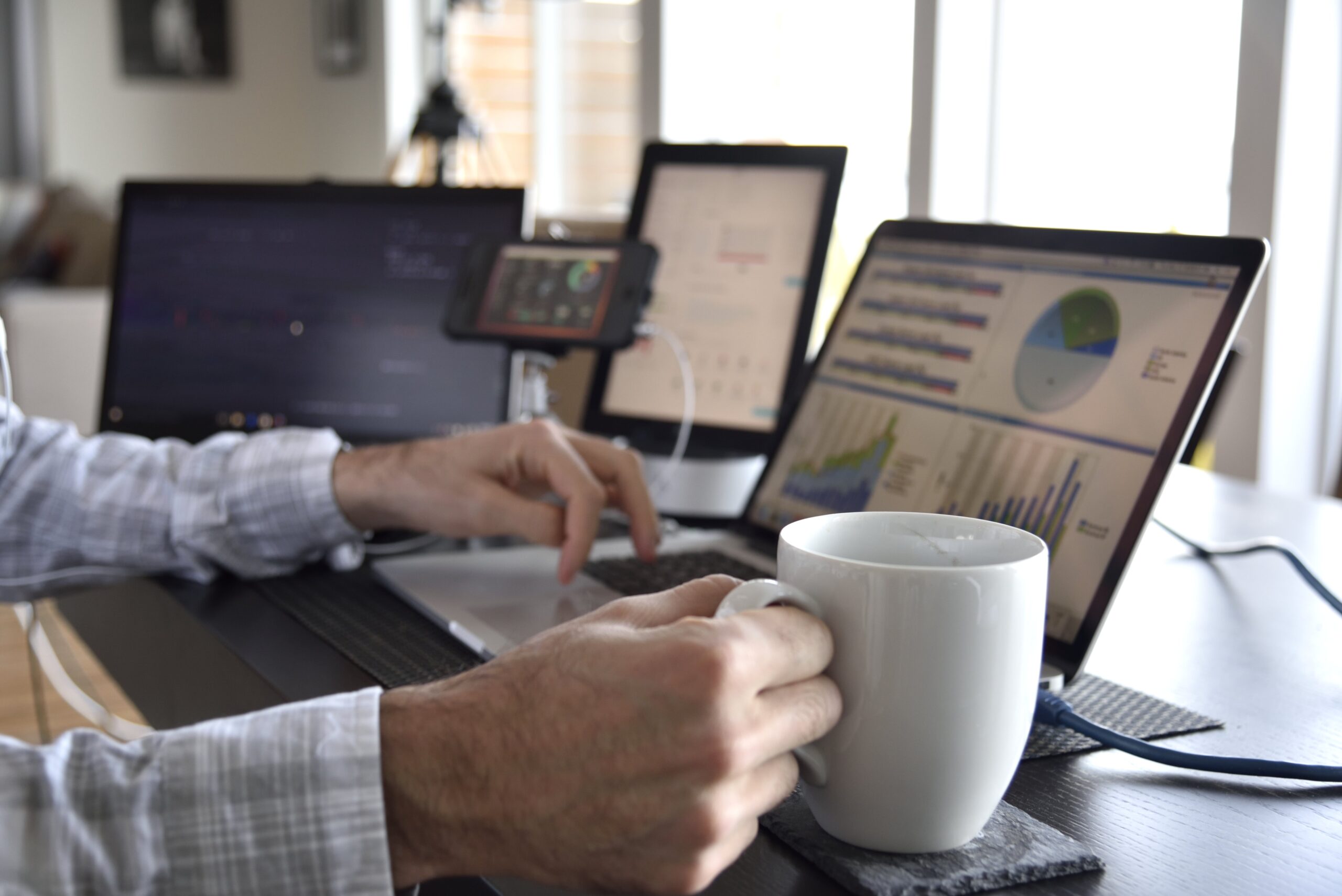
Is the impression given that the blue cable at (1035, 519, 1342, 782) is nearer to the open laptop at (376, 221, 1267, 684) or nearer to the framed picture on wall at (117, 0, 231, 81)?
the open laptop at (376, 221, 1267, 684)

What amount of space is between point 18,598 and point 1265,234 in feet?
6.59

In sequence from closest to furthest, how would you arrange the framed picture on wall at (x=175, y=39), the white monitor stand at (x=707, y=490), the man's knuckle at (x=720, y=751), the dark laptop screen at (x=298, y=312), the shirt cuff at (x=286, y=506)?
the man's knuckle at (x=720, y=751) → the shirt cuff at (x=286, y=506) → the white monitor stand at (x=707, y=490) → the dark laptop screen at (x=298, y=312) → the framed picture on wall at (x=175, y=39)

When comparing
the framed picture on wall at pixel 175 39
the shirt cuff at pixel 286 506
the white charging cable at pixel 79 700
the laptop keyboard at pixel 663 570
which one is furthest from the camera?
the framed picture on wall at pixel 175 39

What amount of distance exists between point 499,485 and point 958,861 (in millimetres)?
528

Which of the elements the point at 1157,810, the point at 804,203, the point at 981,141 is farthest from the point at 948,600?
the point at 981,141

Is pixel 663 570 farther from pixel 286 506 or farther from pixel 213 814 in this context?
pixel 213 814

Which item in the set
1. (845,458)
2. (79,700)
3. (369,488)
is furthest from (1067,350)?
(79,700)

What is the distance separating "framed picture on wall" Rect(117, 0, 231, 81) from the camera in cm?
642

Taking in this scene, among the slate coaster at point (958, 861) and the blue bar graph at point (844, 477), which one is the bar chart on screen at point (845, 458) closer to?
the blue bar graph at point (844, 477)

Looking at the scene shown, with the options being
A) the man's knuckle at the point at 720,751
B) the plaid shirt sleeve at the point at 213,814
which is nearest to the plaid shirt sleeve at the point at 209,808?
the plaid shirt sleeve at the point at 213,814

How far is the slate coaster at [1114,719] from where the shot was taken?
550 millimetres

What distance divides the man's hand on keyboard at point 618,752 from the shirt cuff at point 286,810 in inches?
0.4

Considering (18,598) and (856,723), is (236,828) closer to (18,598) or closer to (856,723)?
(856,723)

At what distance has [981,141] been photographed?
9.64 ft
